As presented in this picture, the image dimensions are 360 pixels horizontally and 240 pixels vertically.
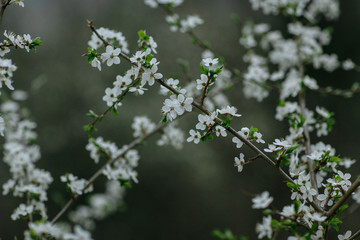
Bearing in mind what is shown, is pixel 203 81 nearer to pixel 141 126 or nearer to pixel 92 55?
pixel 92 55

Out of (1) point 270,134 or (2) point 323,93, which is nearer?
(2) point 323,93

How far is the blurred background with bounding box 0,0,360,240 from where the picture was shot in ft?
20.9

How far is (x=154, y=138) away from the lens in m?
6.37

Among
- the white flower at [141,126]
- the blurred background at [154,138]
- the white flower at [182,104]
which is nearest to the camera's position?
the white flower at [182,104]

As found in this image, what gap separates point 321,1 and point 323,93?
1.21 m

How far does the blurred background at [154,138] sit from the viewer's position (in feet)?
20.9

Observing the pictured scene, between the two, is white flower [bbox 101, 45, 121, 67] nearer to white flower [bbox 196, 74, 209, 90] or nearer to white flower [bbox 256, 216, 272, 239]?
white flower [bbox 196, 74, 209, 90]

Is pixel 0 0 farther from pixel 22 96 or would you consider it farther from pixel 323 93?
pixel 323 93

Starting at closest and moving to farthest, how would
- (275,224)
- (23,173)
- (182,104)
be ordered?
(275,224)
(182,104)
(23,173)

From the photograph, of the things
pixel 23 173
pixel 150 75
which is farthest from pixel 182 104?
pixel 23 173

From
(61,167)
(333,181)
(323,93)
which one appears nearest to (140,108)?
(61,167)

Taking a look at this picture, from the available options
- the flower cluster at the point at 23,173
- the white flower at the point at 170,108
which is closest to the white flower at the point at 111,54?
the white flower at the point at 170,108

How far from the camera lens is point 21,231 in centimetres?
600

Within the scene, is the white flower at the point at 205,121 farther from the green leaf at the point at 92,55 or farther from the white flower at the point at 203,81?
the green leaf at the point at 92,55
